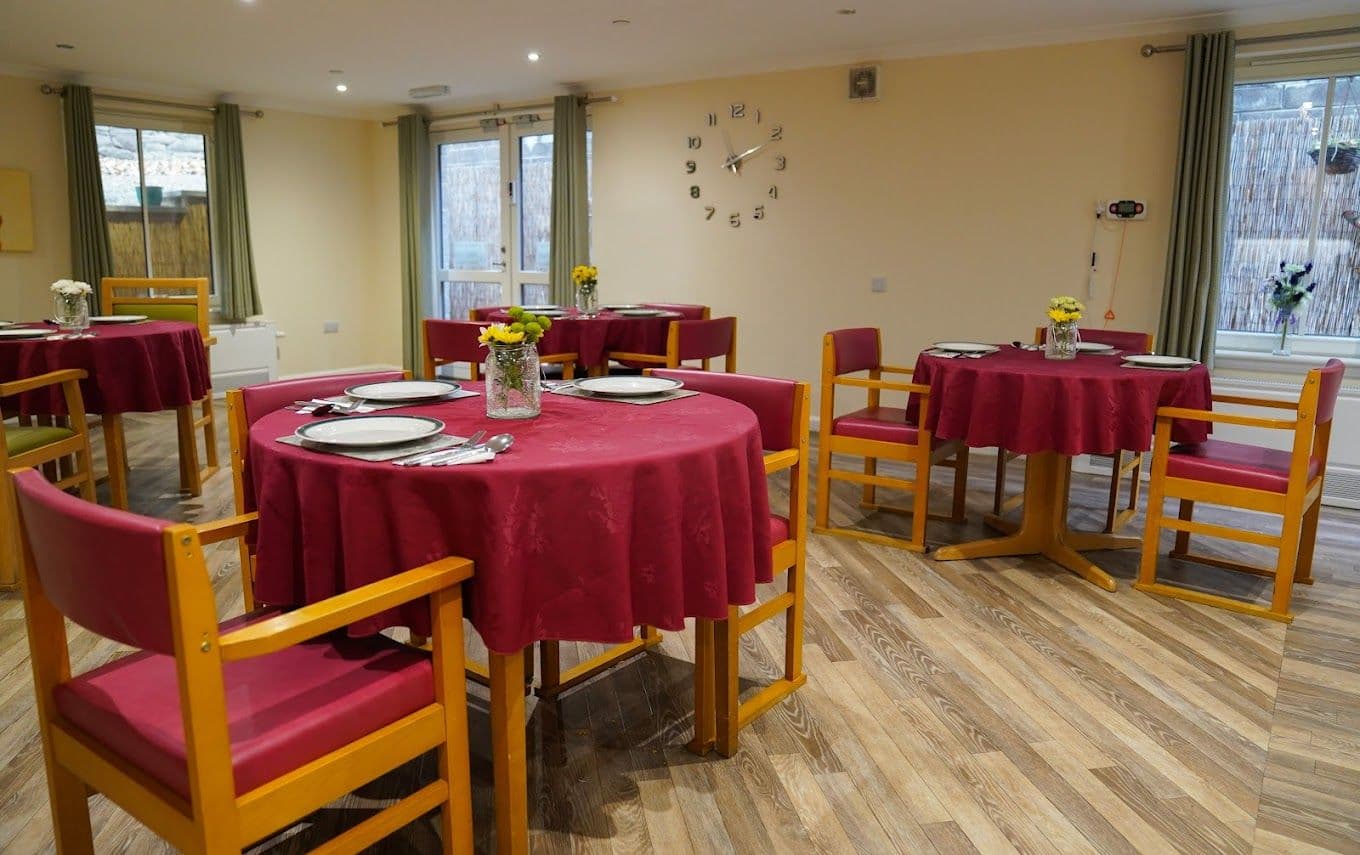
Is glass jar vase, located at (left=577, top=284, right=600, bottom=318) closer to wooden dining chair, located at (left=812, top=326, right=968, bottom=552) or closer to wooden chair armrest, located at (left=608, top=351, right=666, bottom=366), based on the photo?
wooden chair armrest, located at (left=608, top=351, right=666, bottom=366)

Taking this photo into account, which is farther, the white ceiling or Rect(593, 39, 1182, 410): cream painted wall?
Rect(593, 39, 1182, 410): cream painted wall

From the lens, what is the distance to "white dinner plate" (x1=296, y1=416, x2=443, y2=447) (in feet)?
5.58

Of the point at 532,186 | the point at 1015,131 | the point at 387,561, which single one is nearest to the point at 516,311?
the point at 387,561

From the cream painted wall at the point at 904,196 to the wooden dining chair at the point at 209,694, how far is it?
4.62m

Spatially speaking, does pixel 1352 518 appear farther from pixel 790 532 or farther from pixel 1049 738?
pixel 790 532

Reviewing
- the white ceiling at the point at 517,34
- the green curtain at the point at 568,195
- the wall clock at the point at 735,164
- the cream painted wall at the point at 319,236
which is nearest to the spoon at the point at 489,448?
the white ceiling at the point at 517,34

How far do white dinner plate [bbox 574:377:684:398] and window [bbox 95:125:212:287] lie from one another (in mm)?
6182

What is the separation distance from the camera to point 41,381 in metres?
3.19

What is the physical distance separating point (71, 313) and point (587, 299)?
237 cm

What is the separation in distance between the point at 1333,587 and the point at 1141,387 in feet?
3.68

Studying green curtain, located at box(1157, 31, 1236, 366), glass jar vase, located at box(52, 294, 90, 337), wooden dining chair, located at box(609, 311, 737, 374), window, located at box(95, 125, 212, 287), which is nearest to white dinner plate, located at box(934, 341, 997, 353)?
wooden dining chair, located at box(609, 311, 737, 374)

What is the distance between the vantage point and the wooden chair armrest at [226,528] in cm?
161

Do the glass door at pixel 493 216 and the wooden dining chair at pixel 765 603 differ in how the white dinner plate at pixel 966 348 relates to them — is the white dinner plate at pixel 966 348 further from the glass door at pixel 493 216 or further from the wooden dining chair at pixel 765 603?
the glass door at pixel 493 216

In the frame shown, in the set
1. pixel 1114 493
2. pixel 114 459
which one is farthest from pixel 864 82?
pixel 114 459
